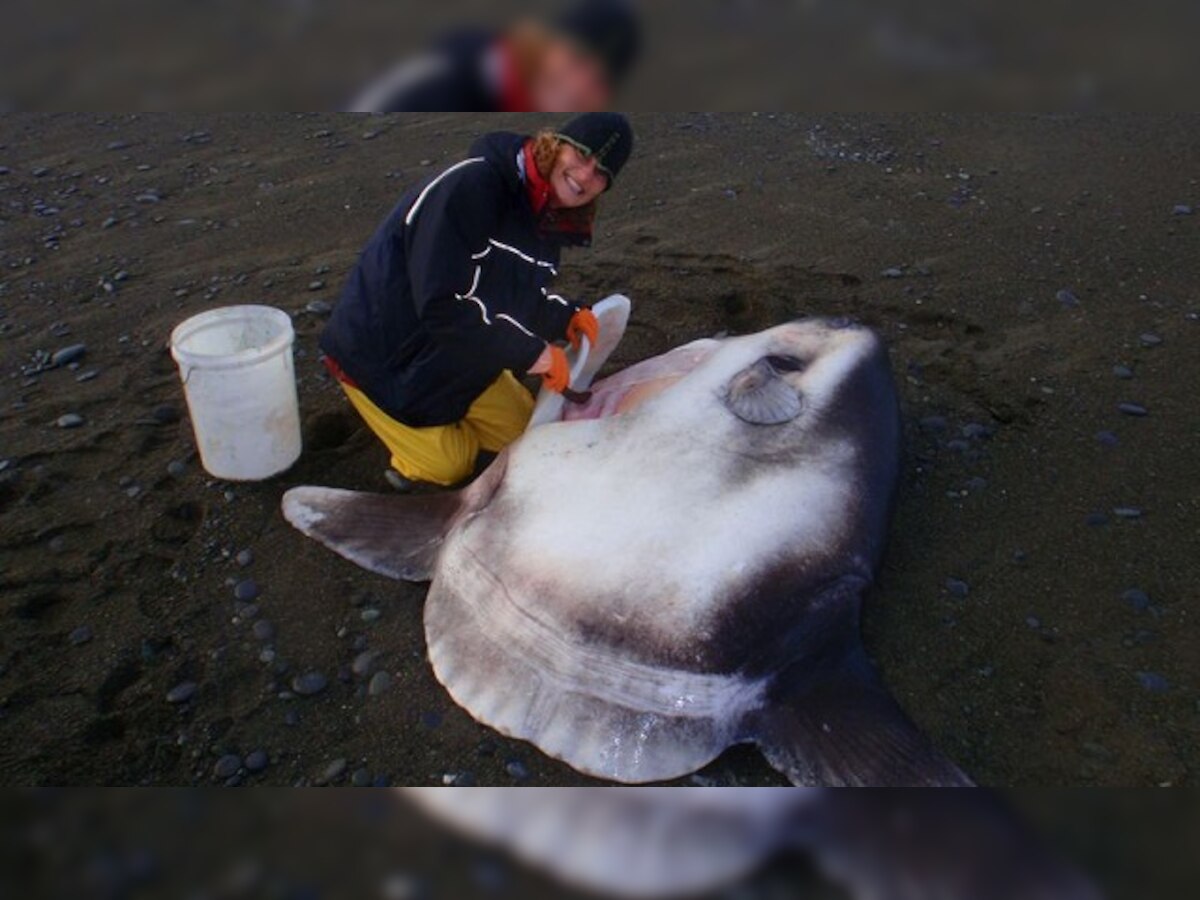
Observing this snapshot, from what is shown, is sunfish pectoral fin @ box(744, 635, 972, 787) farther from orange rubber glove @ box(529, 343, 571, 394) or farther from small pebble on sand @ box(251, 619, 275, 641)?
small pebble on sand @ box(251, 619, 275, 641)

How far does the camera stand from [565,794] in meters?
0.91

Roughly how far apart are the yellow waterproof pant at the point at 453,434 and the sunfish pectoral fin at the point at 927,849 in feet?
10.9

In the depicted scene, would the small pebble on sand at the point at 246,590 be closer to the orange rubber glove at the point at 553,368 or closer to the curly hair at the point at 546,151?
the orange rubber glove at the point at 553,368

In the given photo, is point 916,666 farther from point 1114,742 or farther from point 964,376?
point 964,376

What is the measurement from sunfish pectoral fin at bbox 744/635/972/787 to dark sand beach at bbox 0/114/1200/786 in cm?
15

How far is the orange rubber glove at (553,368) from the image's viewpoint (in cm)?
384

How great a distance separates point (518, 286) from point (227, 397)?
110cm

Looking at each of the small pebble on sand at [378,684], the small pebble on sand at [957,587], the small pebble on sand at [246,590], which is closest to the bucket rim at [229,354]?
the small pebble on sand at [246,590]

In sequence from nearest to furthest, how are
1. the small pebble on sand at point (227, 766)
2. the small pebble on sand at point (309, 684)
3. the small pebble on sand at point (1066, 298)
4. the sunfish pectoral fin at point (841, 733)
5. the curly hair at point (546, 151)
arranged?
the sunfish pectoral fin at point (841, 733) → the small pebble on sand at point (227, 766) → the small pebble on sand at point (309, 684) → the curly hair at point (546, 151) → the small pebble on sand at point (1066, 298)

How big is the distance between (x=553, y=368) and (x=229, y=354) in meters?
1.17

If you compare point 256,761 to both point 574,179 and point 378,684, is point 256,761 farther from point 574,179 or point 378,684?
point 574,179

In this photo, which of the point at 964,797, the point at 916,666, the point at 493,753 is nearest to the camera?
the point at 964,797

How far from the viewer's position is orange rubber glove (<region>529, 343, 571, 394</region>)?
12.6 feet

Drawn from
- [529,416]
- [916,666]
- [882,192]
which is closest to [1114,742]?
[916,666]
